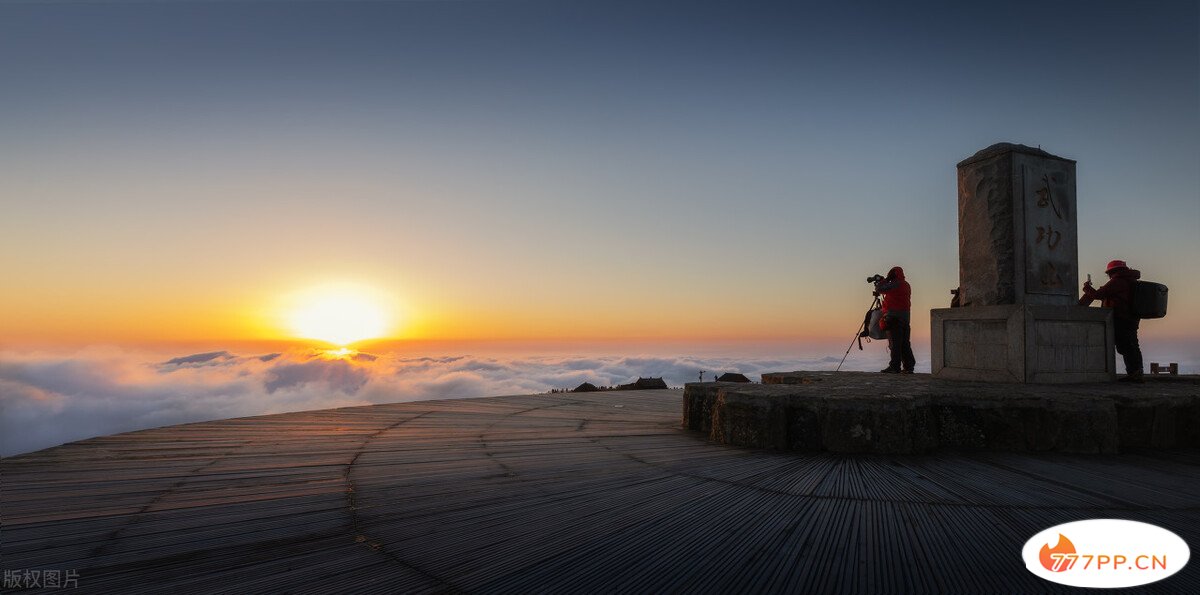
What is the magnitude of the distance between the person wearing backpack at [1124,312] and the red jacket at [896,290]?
7.72ft

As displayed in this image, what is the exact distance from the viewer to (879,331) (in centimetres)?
945

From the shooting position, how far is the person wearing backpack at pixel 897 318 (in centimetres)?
929

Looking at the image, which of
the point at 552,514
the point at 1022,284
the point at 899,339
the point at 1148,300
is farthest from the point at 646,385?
the point at 552,514

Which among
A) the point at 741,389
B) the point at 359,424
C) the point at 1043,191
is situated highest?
the point at 1043,191

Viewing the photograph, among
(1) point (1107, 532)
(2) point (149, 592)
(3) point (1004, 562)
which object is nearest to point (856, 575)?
(3) point (1004, 562)

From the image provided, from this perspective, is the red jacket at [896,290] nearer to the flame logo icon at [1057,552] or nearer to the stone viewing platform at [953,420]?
the stone viewing platform at [953,420]

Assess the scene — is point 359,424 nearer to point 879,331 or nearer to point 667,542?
point 667,542

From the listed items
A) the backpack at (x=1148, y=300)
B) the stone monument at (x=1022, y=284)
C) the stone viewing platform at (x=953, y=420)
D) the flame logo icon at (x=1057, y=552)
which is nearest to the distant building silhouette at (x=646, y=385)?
the stone monument at (x=1022, y=284)

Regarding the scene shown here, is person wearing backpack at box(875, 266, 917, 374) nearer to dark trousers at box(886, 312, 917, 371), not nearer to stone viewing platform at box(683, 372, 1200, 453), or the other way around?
dark trousers at box(886, 312, 917, 371)

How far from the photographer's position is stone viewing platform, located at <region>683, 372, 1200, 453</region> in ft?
15.9

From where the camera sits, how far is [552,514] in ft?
10.4

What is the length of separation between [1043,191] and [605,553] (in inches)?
294

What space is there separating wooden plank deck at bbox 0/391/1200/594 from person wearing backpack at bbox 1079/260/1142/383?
8.84ft

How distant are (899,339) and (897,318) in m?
0.33
